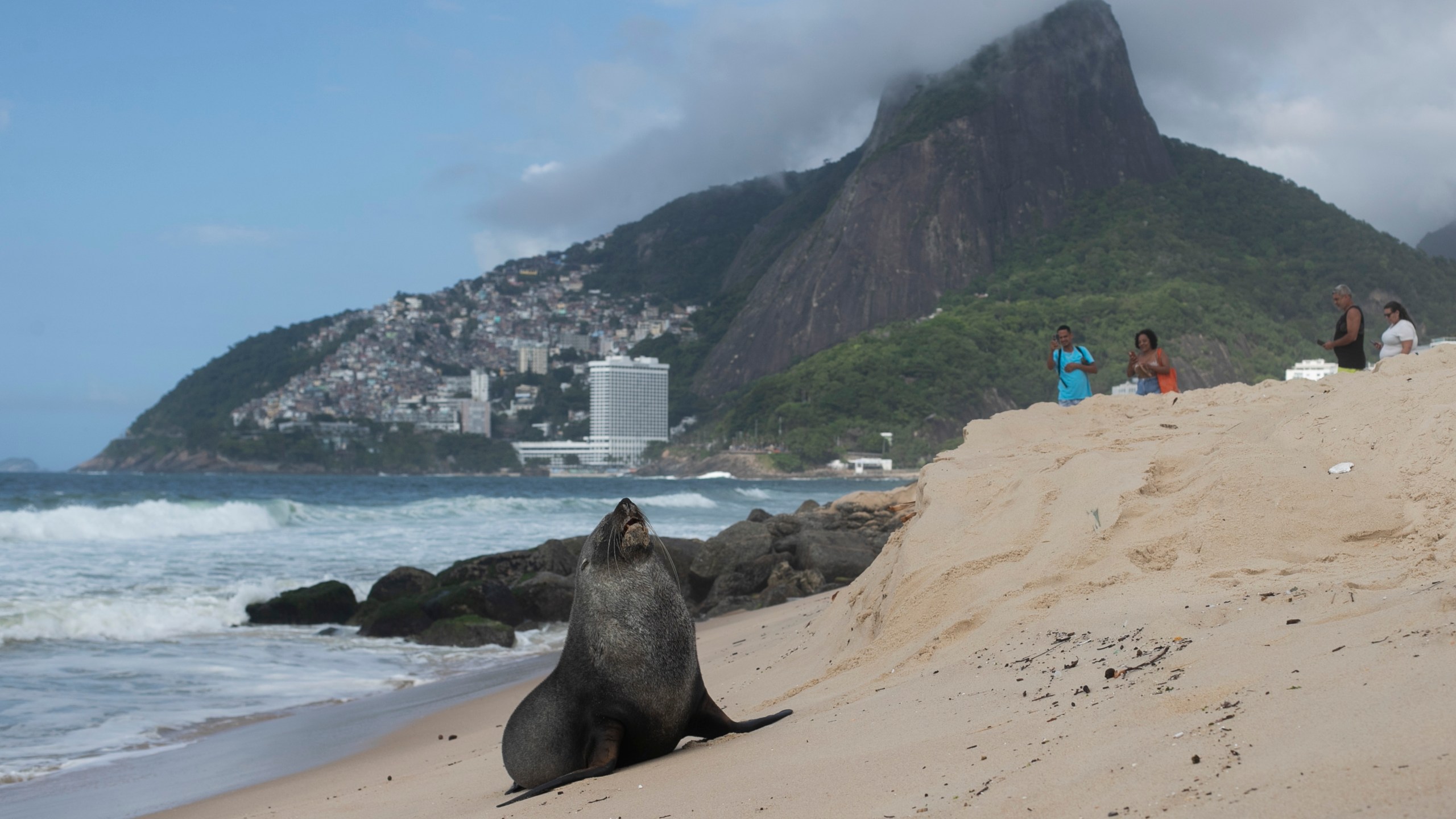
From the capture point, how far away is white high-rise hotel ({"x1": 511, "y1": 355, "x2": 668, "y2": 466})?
134750 millimetres

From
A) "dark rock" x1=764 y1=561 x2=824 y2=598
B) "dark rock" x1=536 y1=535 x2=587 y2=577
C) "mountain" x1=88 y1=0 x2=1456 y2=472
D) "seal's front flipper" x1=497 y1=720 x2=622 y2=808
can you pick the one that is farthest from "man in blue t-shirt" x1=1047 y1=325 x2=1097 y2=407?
"mountain" x1=88 y1=0 x2=1456 y2=472

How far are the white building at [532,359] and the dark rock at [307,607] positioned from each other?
554 ft

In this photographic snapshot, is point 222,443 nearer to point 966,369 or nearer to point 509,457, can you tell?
point 509,457

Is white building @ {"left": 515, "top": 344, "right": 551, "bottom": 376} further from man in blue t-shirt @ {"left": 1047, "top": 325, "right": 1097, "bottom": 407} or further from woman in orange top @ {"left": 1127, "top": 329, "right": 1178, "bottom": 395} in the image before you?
woman in orange top @ {"left": 1127, "top": 329, "right": 1178, "bottom": 395}

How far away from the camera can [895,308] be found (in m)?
114

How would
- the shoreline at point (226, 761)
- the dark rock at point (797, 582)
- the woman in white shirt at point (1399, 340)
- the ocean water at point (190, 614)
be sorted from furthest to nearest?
1. the dark rock at point (797, 582)
2. the woman in white shirt at point (1399, 340)
3. the ocean water at point (190, 614)
4. the shoreline at point (226, 761)


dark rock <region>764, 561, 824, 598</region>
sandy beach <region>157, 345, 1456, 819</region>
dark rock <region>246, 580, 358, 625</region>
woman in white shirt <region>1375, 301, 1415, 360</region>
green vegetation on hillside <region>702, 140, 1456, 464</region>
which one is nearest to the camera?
sandy beach <region>157, 345, 1456, 819</region>

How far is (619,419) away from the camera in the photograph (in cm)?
13938

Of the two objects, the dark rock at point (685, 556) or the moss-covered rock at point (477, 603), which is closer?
the moss-covered rock at point (477, 603)

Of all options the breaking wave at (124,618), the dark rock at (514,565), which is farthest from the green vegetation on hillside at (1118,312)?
the breaking wave at (124,618)

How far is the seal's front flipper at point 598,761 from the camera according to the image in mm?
3805

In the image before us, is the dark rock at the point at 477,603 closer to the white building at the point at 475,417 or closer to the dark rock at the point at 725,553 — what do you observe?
the dark rock at the point at 725,553

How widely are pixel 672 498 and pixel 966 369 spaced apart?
146 feet

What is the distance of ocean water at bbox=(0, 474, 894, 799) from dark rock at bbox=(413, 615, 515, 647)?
192 millimetres
